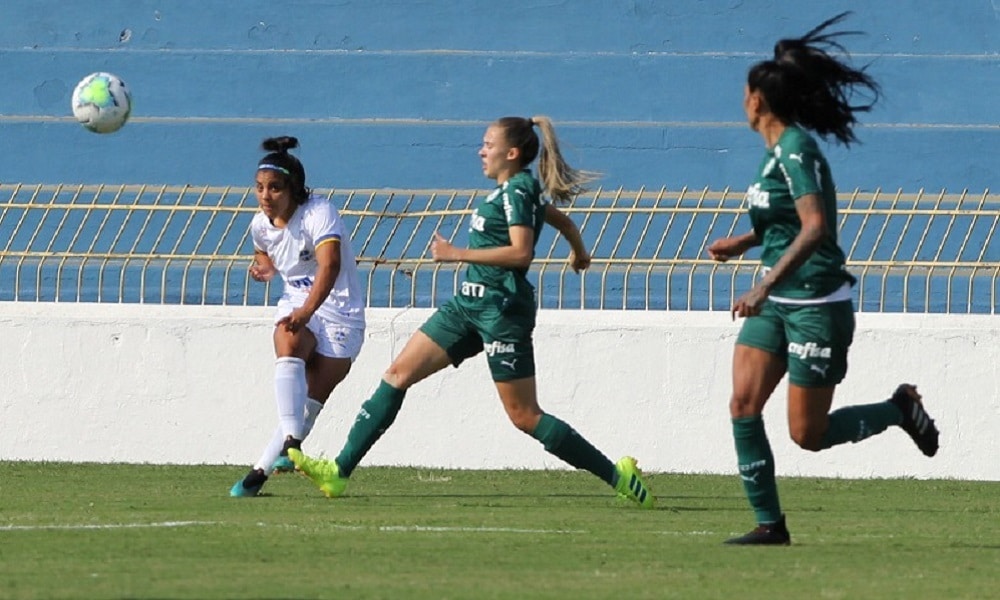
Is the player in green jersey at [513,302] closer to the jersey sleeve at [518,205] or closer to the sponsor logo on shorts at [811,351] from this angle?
the jersey sleeve at [518,205]

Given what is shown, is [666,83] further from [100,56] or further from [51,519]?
[51,519]

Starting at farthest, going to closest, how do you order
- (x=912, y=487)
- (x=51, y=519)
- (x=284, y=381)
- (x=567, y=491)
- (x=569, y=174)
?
1. (x=912, y=487)
2. (x=567, y=491)
3. (x=284, y=381)
4. (x=569, y=174)
5. (x=51, y=519)

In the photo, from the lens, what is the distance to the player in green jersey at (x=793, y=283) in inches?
273

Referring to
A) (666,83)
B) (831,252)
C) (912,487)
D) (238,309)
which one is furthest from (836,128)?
(666,83)

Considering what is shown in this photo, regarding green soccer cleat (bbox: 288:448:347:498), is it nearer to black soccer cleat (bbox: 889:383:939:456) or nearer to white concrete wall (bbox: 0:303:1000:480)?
black soccer cleat (bbox: 889:383:939:456)

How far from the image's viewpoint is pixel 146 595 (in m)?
5.52

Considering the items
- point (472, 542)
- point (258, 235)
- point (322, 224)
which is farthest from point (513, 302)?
point (472, 542)

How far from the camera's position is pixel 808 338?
22.7ft

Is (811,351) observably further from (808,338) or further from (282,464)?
(282,464)

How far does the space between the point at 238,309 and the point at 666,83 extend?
7.12 meters

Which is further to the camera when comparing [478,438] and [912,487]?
[478,438]

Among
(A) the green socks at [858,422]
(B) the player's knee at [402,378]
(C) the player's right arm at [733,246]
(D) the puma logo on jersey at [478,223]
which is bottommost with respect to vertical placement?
(B) the player's knee at [402,378]

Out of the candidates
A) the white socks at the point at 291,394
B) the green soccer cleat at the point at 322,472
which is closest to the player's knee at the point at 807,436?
the green soccer cleat at the point at 322,472

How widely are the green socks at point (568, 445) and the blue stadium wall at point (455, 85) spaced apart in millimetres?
8451
